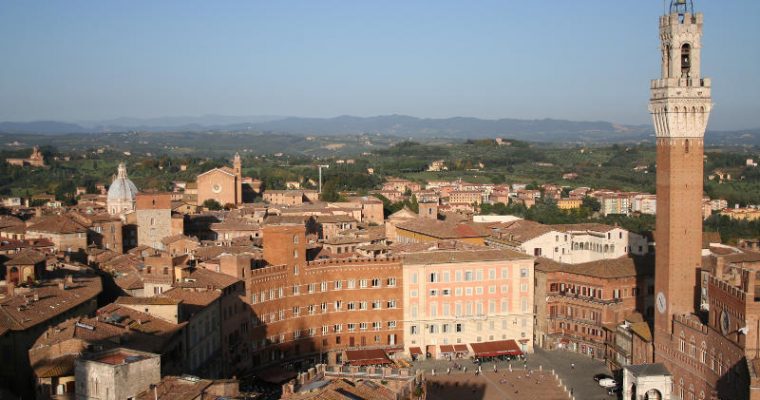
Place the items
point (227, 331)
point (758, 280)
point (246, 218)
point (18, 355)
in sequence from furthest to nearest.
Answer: point (246, 218), point (227, 331), point (758, 280), point (18, 355)

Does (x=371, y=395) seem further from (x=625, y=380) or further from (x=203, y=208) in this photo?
(x=203, y=208)

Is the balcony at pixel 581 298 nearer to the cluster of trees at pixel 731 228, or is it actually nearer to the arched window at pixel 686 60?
the arched window at pixel 686 60

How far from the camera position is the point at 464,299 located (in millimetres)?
49906

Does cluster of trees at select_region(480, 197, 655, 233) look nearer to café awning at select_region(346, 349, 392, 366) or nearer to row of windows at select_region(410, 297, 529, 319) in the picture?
row of windows at select_region(410, 297, 529, 319)

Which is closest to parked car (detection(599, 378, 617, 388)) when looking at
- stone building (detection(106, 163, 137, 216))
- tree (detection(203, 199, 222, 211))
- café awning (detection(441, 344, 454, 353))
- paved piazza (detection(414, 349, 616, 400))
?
paved piazza (detection(414, 349, 616, 400))

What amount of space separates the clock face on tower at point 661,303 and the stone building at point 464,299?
8.91 metres

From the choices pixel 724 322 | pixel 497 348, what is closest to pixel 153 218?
pixel 497 348

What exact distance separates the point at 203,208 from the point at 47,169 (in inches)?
2411

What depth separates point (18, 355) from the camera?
3291 cm

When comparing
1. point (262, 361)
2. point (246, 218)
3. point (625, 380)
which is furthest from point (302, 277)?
point (246, 218)

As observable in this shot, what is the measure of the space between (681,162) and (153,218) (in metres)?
36.0

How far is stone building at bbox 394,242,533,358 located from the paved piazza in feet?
5.56

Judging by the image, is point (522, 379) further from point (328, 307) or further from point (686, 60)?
point (686, 60)

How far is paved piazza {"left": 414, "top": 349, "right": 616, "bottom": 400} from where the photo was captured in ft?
138
